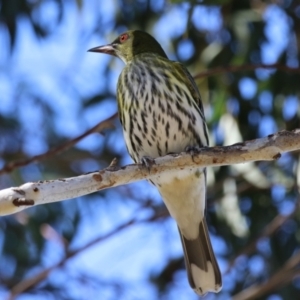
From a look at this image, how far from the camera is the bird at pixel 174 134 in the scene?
3713 mm

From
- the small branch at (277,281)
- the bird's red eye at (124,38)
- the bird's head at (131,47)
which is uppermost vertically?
the bird's red eye at (124,38)

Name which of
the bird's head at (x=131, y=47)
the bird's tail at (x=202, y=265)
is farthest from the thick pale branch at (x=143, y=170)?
the bird's head at (x=131, y=47)

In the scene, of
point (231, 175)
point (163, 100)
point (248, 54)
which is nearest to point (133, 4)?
point (248, 54)

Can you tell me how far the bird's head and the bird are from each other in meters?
0.21

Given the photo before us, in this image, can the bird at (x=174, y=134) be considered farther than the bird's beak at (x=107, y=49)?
No

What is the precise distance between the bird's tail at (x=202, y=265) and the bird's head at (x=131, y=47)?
902mm

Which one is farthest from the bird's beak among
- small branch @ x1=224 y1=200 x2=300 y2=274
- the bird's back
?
small branch @ x1=224 y1=200 x2=300 y2=274

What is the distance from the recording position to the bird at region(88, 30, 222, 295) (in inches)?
146

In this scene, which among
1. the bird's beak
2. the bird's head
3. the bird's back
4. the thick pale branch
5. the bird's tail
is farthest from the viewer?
the bird's beak

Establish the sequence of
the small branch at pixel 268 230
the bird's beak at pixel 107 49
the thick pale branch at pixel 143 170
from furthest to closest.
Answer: the small branch at pixel 268 230
the bird's beak at pixel 107 49
the thick pale branch at pixel 143 170

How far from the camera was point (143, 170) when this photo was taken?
10.1 feet

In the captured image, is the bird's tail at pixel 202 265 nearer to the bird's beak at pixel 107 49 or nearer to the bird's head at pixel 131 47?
the bird's head at pixel 131 47

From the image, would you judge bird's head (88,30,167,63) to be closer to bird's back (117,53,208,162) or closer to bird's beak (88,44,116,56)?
bird's beak (88,44,116,56)

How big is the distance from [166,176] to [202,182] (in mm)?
236
